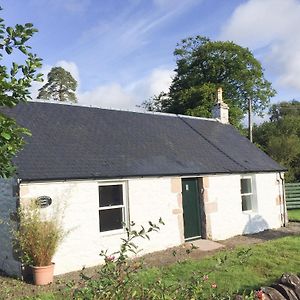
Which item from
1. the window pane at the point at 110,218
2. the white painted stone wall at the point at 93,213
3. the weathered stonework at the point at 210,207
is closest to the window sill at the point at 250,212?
the weathered stonework at the point at 210,207

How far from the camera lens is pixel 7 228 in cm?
1061

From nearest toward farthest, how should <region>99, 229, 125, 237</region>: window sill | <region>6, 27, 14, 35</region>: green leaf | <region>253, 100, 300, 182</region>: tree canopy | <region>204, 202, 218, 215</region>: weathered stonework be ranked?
<region>6, 27, 14, 35</region>: green leaf, <region>99, 229, 125, 237</region>: window sill, <region>204, 202, 218, 215</region>: weathered stonework, <region>253, 100, 300, 182</region>: tree canopy

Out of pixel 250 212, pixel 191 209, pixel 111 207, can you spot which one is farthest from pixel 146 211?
pixel 250 212

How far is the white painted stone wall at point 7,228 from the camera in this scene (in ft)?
33.9

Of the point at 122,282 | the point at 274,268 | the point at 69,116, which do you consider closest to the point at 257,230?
the point at 274,268

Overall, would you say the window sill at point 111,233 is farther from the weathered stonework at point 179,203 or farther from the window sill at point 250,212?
the window sill at point 250,212

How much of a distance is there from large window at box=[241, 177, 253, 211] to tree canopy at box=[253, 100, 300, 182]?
16866 mm

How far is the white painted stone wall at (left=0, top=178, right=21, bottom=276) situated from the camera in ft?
33.9

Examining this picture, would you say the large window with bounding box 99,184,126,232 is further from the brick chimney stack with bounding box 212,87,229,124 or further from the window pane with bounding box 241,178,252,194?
the brick chimney stack with bounding box 212,87,229,124

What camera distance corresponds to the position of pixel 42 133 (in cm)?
1234

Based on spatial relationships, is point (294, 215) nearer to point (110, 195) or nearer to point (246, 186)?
point (246, 186)

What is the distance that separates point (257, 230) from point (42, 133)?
9.78 m

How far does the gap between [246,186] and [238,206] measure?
57.4 inches

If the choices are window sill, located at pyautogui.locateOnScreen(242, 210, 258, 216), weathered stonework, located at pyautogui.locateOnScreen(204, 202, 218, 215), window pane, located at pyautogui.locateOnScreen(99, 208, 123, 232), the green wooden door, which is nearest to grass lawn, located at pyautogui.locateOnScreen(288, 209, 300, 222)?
window sill, located at pyautogui.locateOnScreen(242, 210, 258, 216)
